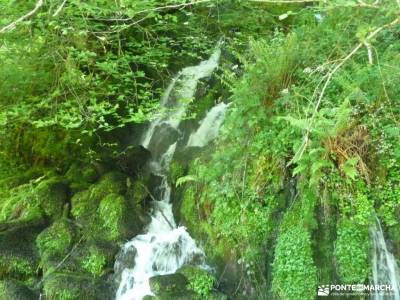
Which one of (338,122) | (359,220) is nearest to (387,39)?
(338,122)

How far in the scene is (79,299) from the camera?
5441 mm

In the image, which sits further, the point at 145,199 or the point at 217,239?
the point at 145,199

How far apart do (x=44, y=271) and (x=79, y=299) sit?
0.90m

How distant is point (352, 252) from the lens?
4.10 meters

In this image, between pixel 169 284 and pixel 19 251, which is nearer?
pixel 169 284

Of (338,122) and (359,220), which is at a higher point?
(338,122)

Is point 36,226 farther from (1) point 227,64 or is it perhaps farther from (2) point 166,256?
(1) point 227,64

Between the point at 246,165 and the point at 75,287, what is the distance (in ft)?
9.53

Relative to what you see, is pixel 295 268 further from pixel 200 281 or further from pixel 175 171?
pixel 175 171

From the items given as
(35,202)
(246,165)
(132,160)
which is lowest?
(132,160)

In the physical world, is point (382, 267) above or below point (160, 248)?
above

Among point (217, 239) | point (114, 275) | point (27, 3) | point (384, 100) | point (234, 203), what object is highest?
point (27, 3)

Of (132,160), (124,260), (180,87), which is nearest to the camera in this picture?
(124,260)

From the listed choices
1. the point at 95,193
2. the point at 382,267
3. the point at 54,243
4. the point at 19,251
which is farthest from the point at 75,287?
the point at 382,267
